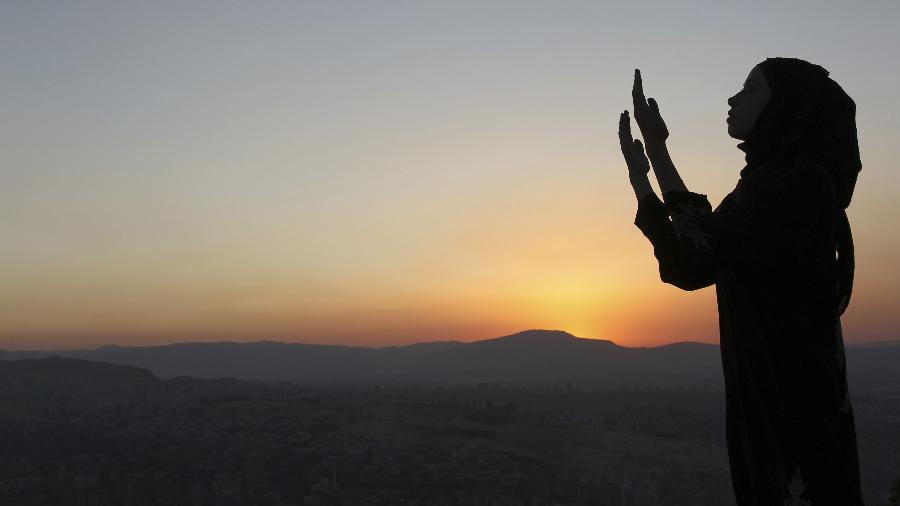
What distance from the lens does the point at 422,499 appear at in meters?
78.6

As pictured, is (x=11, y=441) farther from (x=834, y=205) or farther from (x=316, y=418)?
(x=834, y=205)

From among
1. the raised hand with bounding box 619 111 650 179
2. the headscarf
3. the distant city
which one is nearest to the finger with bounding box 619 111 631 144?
the raised hand with bounding box 619 111 650 179

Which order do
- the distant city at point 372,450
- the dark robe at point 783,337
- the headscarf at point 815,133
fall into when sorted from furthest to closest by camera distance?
the distant city at point 372,450 < the headscarf at point 815,133 < the dark robe at point 783,337

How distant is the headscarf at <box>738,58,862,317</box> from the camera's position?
2.78m

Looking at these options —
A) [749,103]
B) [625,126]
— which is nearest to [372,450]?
[625,126]

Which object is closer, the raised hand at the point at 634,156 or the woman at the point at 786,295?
the woman at the point at 786,295

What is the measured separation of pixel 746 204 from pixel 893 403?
133 m

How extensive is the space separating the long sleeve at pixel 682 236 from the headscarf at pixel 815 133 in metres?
0.19

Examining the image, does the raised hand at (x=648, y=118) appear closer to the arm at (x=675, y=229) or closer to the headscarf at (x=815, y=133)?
the arm at (x=675, y=229)

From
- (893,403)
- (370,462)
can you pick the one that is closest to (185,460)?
(370,462)

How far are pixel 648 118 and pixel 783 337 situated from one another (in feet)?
2.80

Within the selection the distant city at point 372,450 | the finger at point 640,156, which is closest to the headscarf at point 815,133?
the finger at point 640,156

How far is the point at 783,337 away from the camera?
2627mm

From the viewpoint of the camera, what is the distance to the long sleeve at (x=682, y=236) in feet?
8.73
